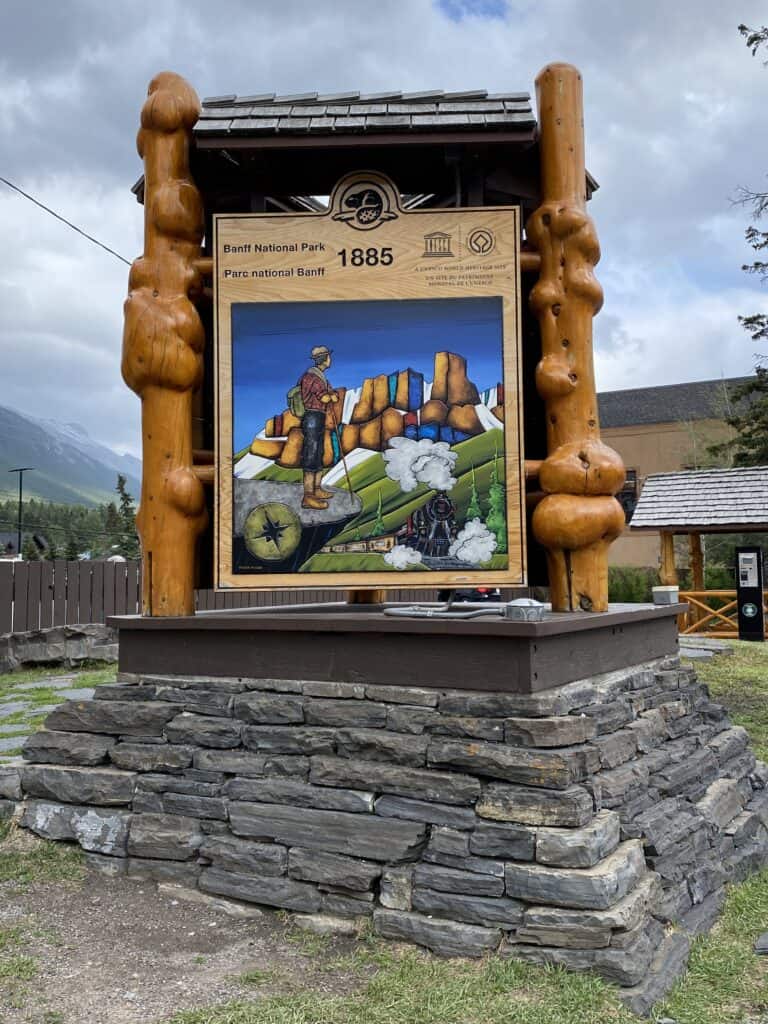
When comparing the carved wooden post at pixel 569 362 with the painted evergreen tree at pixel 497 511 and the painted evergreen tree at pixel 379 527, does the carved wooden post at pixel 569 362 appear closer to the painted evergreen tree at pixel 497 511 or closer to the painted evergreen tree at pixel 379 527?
the painted evergreen tree at pixel 497 511

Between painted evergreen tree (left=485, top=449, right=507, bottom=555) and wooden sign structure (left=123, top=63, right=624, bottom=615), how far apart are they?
201mm

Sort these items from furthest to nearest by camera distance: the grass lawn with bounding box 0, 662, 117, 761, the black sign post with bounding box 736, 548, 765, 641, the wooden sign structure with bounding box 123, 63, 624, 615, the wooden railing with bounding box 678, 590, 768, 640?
the wooden railing with bounding box 678, 590, 768, 640
the black sign post with bounding box 736, 548, 765, 641
the grass lawn with bounding box 0, 662, 117, 761
the wooden sign structure with bounding box 123, 63, 624, 615

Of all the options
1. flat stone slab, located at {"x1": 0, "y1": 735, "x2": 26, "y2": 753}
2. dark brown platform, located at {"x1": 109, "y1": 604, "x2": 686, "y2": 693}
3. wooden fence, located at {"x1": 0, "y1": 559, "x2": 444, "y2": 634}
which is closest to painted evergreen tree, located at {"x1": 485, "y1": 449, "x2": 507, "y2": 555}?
dark brown platform, located at {"x1": 109, "y1": 604, "x2": 686, "y2": 693}

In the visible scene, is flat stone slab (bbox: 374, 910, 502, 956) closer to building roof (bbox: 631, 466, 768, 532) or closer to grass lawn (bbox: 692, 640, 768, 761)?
grass lawn (bbox: 692, 640, 768, 761)

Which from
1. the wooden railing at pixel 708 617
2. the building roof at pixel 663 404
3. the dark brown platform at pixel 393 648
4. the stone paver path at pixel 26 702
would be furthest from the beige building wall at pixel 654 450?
the dark brown platform at pixel 393 648

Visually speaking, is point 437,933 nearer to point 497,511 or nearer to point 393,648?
point 393,648

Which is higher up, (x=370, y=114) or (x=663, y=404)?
(x=663, y=404)

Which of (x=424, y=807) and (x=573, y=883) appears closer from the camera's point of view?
(x=573, y=883)

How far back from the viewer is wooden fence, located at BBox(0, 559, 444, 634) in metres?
12.7

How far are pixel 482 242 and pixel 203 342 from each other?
178 cm

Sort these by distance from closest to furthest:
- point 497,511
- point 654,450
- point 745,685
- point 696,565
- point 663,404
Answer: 1. point 497,511
2. point 745,685
3. point 696,565
4. point 654,450
5. point 663,404

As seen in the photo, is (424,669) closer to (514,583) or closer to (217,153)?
→ (514,583)

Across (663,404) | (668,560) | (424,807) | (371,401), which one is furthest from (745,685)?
(663,404)

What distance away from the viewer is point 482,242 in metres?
5.34
